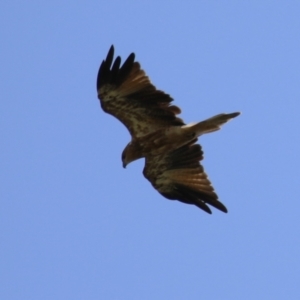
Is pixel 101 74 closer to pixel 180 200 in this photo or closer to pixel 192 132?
pixel 192 132

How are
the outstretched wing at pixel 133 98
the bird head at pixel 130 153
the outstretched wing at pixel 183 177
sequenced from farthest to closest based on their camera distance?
the outstretched wing at pixel 183 177 < the bird head at pixel 130 153 < the outstretched wing at pixel 133 98

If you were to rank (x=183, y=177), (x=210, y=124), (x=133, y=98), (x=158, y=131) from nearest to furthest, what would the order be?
(x=210, y=124) < (x=133, y=98) < (x=158, y=131) < (x=183, y=177)

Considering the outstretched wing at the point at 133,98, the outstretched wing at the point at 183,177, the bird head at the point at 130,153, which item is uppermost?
the outstretched wing at the point at 133,98

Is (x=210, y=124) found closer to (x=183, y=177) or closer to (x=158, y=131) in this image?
(x=158, y=131)

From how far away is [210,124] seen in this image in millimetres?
13570

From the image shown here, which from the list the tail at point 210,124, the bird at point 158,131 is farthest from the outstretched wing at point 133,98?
the tail at point 210,124

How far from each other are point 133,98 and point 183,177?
171cm

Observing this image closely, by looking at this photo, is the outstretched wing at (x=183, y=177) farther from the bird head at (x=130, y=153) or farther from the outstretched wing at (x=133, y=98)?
the outstretched wing at (x=133, y=98)

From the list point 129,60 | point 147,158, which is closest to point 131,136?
point 147,158

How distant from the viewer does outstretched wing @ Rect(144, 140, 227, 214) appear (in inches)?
568

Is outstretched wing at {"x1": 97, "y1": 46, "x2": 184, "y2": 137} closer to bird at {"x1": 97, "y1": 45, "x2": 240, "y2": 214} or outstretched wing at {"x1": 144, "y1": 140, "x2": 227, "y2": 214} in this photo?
bird at {"x1": 97, "y1": 45, "x2": 240, "y2": 214}

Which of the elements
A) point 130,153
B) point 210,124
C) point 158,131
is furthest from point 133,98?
point 210,124

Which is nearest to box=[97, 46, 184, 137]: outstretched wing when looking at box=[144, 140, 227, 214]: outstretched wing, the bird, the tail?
the bird

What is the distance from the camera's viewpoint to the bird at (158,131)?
13.5 metres
